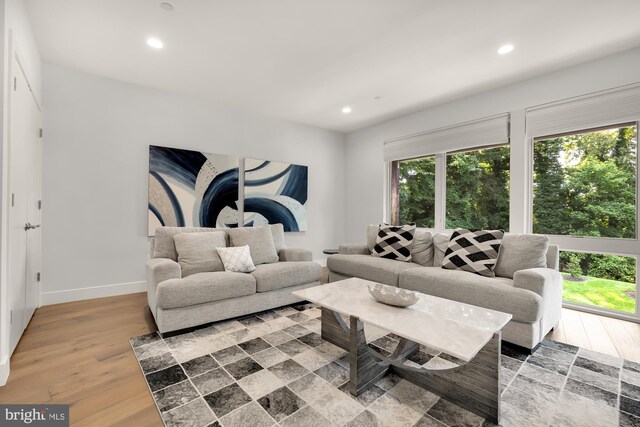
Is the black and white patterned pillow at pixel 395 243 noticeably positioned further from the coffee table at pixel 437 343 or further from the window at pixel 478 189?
the coffee table at pixel 437 343

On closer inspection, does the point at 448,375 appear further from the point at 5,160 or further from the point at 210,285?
the point at 5,160

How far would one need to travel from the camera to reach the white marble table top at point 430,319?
4.31ft

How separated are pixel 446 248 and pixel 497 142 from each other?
1.56 m

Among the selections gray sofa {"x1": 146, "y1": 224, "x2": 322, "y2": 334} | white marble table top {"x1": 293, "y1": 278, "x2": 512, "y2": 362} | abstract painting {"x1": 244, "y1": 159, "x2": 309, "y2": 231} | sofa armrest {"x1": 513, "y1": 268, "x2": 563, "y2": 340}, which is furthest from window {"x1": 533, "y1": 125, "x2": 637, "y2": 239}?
abstract painting {"x1": 244, "y1": 159, "x2": 309, "y2": 231}

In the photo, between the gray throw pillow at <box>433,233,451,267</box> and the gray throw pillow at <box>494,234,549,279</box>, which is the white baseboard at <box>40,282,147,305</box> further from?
the gray throw pillow at <box>494,234,549,279</box>

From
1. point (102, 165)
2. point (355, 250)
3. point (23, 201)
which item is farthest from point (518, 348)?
point (102, 165)

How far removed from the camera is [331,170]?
5.45m

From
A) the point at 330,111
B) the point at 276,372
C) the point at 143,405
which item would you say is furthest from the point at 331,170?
the point at 143,405

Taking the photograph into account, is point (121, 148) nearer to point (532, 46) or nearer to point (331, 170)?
point (331, 170)

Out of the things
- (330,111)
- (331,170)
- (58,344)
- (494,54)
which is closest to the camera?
(58,344)

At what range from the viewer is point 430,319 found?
1.60 meters

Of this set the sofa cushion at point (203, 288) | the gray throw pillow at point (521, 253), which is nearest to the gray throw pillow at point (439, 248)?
the gray throw pillow at point (521, 253)

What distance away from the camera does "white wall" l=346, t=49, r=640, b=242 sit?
2.85m

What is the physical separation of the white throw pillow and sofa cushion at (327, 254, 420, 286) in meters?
1.13
